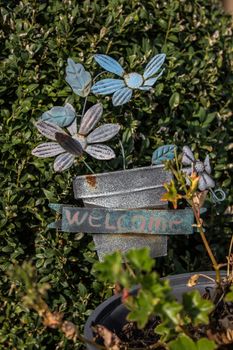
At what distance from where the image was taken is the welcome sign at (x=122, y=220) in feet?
6.64

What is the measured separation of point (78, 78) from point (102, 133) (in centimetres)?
18

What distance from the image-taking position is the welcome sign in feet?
6.64

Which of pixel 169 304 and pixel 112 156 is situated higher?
pixel 169 304

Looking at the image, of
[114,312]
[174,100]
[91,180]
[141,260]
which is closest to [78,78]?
[91,180]

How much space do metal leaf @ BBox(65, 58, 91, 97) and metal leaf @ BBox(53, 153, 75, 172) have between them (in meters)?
0.20

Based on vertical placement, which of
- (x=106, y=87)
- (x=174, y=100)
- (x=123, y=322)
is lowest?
(x=123, y=322)

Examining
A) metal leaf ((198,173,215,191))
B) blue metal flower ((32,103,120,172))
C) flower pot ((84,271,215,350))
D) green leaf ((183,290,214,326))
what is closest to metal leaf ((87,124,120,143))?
blue metal flower ((32,103,120,172))

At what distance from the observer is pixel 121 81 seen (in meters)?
2.05

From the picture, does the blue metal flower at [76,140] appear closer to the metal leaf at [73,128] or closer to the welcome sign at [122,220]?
the metal leaf at [73,128]

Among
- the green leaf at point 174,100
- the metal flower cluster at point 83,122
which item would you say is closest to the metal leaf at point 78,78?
the metal flower cluster at point 83,122

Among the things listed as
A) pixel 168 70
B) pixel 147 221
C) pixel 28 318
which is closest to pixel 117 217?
pixel 147 221

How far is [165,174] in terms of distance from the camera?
2066mm

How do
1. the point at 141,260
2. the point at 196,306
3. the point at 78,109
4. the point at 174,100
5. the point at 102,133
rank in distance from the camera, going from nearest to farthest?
1. the point at 141,260
2. the point at 196,306
3. the point at 102,133
4. the point at 78,109
5. the point at 174,100

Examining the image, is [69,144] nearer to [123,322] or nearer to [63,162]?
[63,162]
